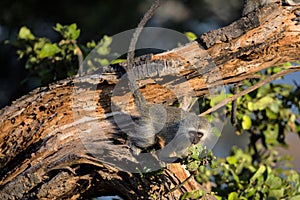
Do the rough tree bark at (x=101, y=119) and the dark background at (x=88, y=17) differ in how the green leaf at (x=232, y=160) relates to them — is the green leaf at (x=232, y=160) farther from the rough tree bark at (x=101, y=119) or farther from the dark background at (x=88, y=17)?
the dark background at (x=88, y=17)

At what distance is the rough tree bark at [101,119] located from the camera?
1662 millimetres

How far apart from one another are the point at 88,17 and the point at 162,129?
76.5 inches

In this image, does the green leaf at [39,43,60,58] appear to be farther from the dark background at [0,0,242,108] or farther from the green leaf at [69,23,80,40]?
the dark background at [0,0,242,108]

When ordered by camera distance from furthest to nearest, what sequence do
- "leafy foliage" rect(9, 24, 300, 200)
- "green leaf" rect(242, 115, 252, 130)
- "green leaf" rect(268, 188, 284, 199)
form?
"green leaf" rect(242, 115, 252, 130) < "leafy foliage" rect(9, 24, 300, 200) < "green leaf" rect(268, 188, 284, 199)

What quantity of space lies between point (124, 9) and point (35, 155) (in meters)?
1.90

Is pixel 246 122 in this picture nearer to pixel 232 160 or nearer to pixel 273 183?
pixel 232 160

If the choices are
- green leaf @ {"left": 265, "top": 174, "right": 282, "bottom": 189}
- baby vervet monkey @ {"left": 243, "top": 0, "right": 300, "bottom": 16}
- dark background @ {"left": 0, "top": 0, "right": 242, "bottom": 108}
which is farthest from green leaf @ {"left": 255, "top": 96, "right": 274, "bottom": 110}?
dark background @ {"left": 0, "top": 0, "right": 242, "bottom": 108}

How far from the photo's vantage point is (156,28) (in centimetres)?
319

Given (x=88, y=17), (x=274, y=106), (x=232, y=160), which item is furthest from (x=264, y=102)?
(x=88, y=17)

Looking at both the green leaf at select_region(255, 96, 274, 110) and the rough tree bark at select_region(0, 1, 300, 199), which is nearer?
→ the rough tree bark at select_region(0, 1, 300, 199)

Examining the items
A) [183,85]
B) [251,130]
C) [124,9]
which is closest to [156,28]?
[124,9]

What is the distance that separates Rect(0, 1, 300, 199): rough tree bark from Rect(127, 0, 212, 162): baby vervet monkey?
0.04 m

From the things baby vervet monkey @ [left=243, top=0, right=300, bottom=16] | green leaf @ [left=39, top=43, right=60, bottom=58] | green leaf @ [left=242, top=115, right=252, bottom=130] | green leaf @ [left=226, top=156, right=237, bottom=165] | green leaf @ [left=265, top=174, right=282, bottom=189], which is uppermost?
green leaf @ [left=39, top=43, right=60, bottom=58]

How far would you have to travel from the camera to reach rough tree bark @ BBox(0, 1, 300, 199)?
166 centimetres
